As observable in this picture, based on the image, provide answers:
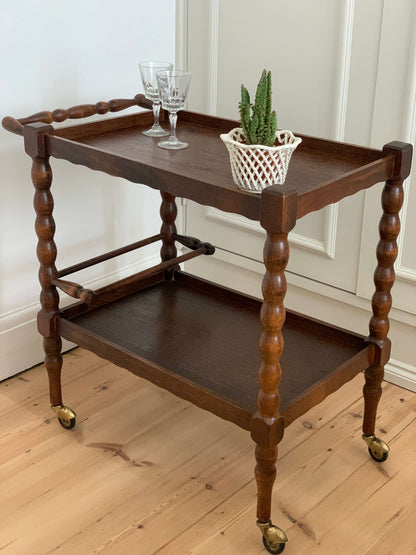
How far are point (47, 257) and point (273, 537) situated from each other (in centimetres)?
98

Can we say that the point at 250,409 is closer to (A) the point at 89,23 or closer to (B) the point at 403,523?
(B) the point at 403,523

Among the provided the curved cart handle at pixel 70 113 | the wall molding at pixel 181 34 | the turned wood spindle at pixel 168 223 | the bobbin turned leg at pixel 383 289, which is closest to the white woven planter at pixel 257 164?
the bobbin turned leg at pixel 383 289

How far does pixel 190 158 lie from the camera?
2.14 meters

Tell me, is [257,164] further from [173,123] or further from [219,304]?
[219,304]

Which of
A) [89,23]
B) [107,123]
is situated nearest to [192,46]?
[89,23]

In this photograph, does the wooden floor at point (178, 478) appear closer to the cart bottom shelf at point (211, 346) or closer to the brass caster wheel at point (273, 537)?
the brass caster wheel at point (273, 537)

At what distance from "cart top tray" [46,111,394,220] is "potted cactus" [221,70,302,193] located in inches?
1.9

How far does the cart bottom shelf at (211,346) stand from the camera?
6.70ft

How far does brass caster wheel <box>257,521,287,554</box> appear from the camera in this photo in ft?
6.42

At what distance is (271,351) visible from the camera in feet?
6.03

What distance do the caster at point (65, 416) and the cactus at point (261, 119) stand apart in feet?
3.44

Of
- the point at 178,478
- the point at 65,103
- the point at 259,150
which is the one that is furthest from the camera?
the point at 65,103

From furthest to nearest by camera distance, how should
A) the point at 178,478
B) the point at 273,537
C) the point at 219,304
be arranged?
1. the point at 219,304
2. the point at 178,478
3. the point at 273,537

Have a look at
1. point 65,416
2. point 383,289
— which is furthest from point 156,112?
point 65,416
